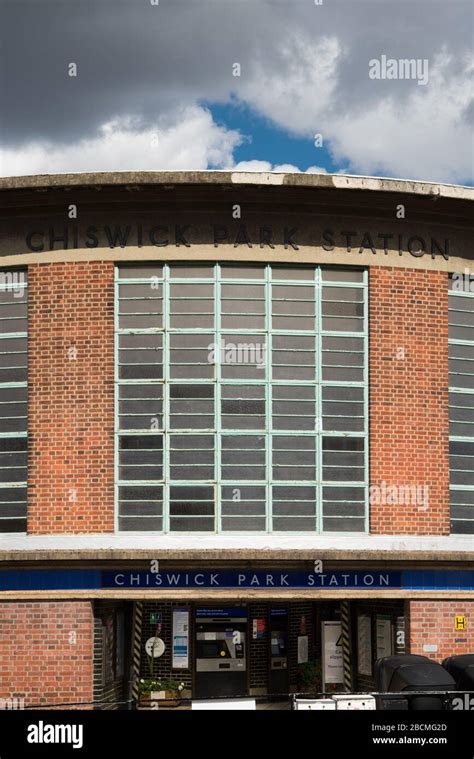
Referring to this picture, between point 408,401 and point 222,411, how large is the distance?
4003 millimetres

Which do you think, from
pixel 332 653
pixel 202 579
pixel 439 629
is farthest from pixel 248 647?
pixel 439 629

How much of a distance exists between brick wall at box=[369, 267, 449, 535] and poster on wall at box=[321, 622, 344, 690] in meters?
3.20

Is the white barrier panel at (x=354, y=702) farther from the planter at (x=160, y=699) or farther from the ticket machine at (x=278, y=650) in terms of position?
the ticket machine at (x=278, y=650)

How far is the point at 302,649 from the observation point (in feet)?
85.7

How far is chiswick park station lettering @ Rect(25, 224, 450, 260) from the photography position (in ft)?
77.5

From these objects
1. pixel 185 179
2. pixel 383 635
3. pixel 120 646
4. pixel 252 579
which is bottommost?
pixel 120 646

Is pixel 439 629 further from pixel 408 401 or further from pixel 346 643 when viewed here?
pixel 408 401

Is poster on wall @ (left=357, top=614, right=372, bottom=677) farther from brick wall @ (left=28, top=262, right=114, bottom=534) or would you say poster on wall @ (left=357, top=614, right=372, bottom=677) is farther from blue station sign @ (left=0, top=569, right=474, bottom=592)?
brick wall @ (left=28, top=262, right=114, bottom=534)

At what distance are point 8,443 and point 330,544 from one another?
23.3ft

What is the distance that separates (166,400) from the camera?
919 inches

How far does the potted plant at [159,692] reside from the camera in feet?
78.6

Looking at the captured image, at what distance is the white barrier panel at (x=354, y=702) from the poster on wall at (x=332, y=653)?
9075 mm

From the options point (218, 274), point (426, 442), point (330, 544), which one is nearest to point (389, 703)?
point (330, 544)

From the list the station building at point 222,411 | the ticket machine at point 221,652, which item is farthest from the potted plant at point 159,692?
the ticket machine at point 221,652
